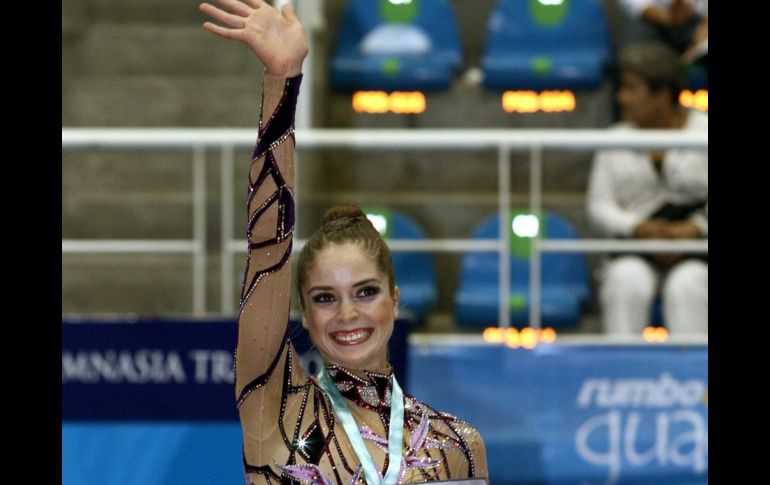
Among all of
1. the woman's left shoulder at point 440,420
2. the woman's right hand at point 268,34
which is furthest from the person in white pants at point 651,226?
the woman's right hand at point 268,34

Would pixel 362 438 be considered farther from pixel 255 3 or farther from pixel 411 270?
pixel 411 270

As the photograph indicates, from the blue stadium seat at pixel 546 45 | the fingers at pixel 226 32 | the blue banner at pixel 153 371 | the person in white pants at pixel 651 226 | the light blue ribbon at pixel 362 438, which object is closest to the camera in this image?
the fingers at pixel 226 32

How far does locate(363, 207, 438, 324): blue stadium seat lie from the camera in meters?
5.14

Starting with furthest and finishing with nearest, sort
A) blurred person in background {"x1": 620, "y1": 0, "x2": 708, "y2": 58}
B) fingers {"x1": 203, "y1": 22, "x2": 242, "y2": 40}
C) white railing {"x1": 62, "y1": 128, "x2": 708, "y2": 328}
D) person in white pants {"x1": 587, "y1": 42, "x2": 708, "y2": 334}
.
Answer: blurred person in background {"x1": 620, "y1": 0, "x2": 708, "y2": 58} → person in white pants {"x1": 587, "y1": 42, "x2": 708, "y2": 334} → white railing {"x1": 62, "y1": 128, "x2": 708, "y2": 328} → fingers {"x1": 203, "y1": 22, "x2": 242, "y2": 40}

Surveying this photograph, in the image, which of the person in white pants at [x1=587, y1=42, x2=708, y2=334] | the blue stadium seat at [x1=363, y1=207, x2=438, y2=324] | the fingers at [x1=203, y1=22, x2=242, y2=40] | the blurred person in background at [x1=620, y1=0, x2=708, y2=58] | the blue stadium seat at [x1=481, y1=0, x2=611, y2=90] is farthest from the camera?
the blue stadium seat at [x1=481, y1=0, x2=611, y2=90]

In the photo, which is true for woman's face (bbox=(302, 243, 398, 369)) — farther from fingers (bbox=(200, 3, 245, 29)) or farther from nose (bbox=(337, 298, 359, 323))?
fingers (bbox=(200, 3, 245, 29))

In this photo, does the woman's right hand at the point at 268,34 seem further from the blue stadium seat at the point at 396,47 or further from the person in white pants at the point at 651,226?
the blue stadium seat at the point at 396,47

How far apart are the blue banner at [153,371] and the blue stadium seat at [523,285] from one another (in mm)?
1322

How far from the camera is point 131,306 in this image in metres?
5.65

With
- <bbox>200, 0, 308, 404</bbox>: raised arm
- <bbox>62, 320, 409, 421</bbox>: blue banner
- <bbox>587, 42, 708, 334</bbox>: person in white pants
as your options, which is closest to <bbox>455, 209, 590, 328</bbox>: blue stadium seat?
<bbox>587, 42, 708, 334</bbox>: person in white pants

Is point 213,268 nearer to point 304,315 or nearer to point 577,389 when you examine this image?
point 577,389

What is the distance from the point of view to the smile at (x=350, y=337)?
2133 mm

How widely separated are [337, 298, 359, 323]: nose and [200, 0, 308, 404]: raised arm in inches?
4.8

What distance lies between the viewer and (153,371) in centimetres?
378
